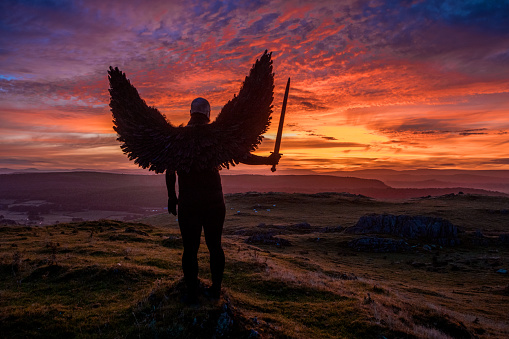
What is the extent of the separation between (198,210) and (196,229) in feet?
1.45

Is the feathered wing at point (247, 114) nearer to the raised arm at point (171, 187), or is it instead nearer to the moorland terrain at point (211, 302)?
the raised arm at point (171, 187)

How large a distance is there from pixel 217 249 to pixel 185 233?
805mm

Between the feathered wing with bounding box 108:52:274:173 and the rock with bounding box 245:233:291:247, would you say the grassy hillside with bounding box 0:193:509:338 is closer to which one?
the feathered wing with bounding box 108:52:274:173

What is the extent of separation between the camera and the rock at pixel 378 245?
3350 centimetres

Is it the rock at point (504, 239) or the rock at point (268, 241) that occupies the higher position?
the rock at point (504, 239)

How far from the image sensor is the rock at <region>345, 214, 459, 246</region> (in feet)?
120

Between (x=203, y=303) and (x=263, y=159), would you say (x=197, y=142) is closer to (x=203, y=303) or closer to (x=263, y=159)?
(x=263, y=159)

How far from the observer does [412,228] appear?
38.5 m

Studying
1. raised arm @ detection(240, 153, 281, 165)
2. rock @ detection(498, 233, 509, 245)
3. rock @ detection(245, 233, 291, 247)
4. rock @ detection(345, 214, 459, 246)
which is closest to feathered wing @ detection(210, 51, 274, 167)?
raised arm @ detection(240, 153, 281, 165)

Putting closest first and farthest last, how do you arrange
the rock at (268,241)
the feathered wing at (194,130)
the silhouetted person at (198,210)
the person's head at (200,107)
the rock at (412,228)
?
the feathered wing at (194,130)
the silhouetted person at (198,210)
the person's head at (200,107)
the rock at (268,241)
the rock at (412,228)

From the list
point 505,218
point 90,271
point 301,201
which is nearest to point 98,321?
point 90,271

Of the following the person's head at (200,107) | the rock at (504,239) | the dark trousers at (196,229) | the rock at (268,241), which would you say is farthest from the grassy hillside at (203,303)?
the rock at (504,239)

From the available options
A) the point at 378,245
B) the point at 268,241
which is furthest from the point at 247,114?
the point at 378,245

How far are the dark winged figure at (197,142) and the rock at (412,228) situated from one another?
123 ft
